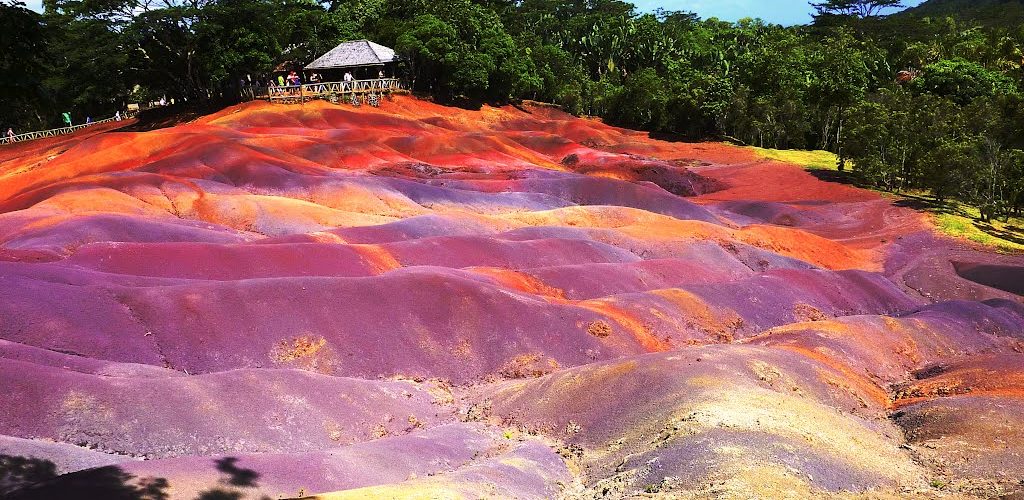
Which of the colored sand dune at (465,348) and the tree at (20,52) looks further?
the colored sand dune at (465,348)

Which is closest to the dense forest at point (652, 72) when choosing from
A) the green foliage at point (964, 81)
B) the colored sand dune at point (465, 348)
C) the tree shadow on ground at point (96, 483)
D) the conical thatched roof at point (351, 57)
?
the green foliage at point (964, 81)

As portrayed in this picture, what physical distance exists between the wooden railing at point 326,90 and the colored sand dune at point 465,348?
22.6 metres

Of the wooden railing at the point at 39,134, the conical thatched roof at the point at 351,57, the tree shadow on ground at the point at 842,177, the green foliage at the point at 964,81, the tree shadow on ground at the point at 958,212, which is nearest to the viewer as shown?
the tree shadow on ground at the point at 958,212

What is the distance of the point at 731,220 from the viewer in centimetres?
3897

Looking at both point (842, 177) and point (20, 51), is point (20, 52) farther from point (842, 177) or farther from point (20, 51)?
point (842, 177)

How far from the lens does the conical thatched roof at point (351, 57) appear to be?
63.3 metres

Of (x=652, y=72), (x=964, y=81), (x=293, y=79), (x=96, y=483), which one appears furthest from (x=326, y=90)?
(x=96, y=483)

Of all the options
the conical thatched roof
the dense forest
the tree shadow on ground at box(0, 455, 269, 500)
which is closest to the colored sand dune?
the tree shadow on ground at box(0, 455, 269, 500)

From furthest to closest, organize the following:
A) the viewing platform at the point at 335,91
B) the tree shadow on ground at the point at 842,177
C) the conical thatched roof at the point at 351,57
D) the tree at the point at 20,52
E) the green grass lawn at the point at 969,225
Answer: the conical thatched roof at the point at 351,57, the viewing platform at the point at 335,91, the tree shadow on ground at the point at 842,177, the green grass lawn at the point at 969,225, the tree at the point at 20,52

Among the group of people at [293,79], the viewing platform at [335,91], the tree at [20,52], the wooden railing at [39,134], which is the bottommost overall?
the wooden railing at [39,134]

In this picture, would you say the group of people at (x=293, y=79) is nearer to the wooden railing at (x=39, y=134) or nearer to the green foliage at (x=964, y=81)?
the wooden railing at (x=39, y=134)

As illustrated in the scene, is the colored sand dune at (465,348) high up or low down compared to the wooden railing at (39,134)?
down

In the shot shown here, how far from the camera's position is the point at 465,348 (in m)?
19.2

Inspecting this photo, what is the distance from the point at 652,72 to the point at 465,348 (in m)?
59.5
